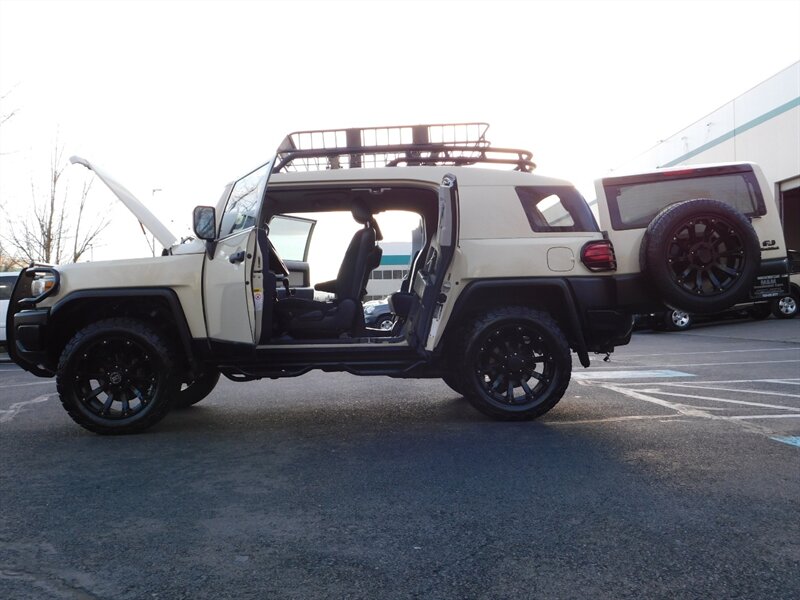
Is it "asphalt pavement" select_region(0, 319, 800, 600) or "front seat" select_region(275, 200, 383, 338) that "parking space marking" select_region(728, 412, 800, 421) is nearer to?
"asphalt pavement" select_region(0, 319, 800, 600)

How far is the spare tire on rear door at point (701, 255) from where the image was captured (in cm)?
550

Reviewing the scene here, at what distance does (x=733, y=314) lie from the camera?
65.6ft

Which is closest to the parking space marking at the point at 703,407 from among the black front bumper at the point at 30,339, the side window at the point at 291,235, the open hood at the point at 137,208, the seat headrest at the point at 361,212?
the seat headrest at the point at 361,212

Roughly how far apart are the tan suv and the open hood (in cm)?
2

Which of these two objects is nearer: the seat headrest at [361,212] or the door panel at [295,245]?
the seat headrest at [361,212]

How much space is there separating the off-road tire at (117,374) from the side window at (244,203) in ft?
3.45

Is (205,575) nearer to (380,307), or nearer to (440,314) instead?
(440,314)

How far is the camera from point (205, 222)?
18.2 feet

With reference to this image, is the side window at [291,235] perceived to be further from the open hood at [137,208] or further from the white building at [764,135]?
the white building at [764,135]

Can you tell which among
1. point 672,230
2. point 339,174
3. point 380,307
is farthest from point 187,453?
→ point 380,307

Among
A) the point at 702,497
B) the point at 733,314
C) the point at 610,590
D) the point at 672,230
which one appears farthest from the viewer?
the point at 733,314

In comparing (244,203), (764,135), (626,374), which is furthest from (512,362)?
(764,135)

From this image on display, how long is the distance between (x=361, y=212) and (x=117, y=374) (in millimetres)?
2470

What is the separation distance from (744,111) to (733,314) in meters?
9.54
